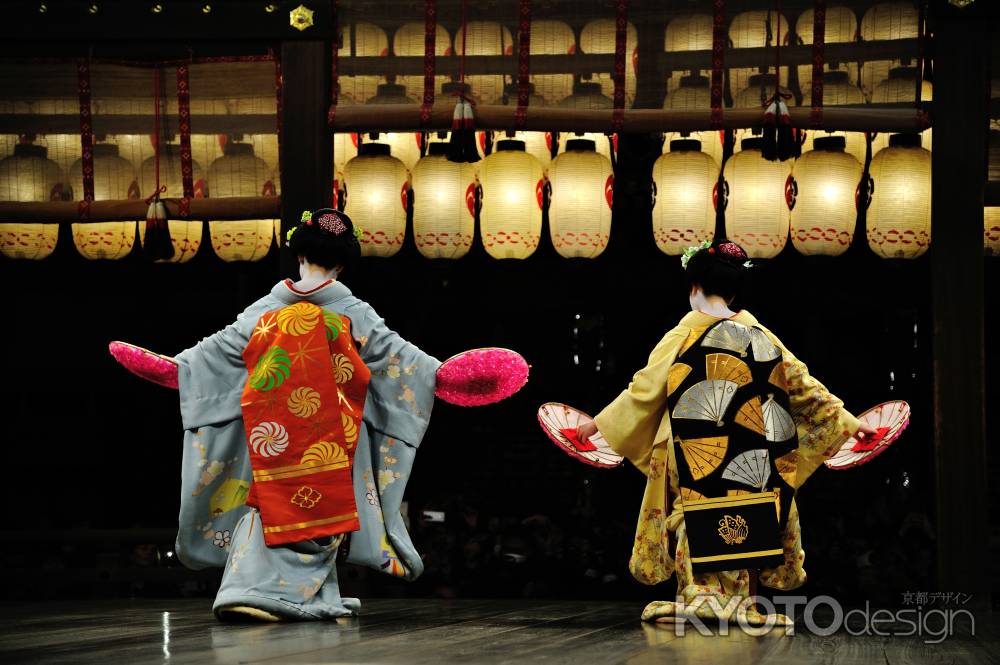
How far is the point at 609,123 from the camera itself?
24.9ft

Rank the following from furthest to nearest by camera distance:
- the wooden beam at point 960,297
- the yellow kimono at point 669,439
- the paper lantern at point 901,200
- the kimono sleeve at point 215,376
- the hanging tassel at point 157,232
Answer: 1. the paper lantern at point 901,200
2. the hanging tassel at point 157,232
3. the wooden beam at point 960,297
4. the kimono sleeve at point 215,376
5. the yellow kimono at point 669,439

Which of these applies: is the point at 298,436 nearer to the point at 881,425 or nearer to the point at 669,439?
the point at 669,439

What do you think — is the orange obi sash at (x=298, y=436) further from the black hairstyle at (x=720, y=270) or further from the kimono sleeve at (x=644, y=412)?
the black hairstyle at (x=720, y=270)

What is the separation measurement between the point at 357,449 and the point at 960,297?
3.46 metres

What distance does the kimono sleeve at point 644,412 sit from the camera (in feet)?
19.0

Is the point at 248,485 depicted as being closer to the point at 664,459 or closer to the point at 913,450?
the point at 664,459

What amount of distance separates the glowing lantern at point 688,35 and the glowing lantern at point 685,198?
0.54 meters

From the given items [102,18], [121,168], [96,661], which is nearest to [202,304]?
[121,168]

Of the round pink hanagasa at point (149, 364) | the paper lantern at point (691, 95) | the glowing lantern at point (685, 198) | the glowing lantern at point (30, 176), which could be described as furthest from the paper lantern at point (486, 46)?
the round pink hanagasa at point (149, 364)

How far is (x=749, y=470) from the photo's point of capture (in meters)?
5.56

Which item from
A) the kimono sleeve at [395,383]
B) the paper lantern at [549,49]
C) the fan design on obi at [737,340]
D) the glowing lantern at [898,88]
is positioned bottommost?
the kimono sleeve at [395,383]

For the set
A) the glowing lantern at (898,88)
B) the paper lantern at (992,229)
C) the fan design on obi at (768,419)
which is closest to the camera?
the fan design on obi at (768,419)

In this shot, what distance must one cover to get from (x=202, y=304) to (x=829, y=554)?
15.7 feet

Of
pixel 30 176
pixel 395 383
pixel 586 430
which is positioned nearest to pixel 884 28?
pixel 586 430
